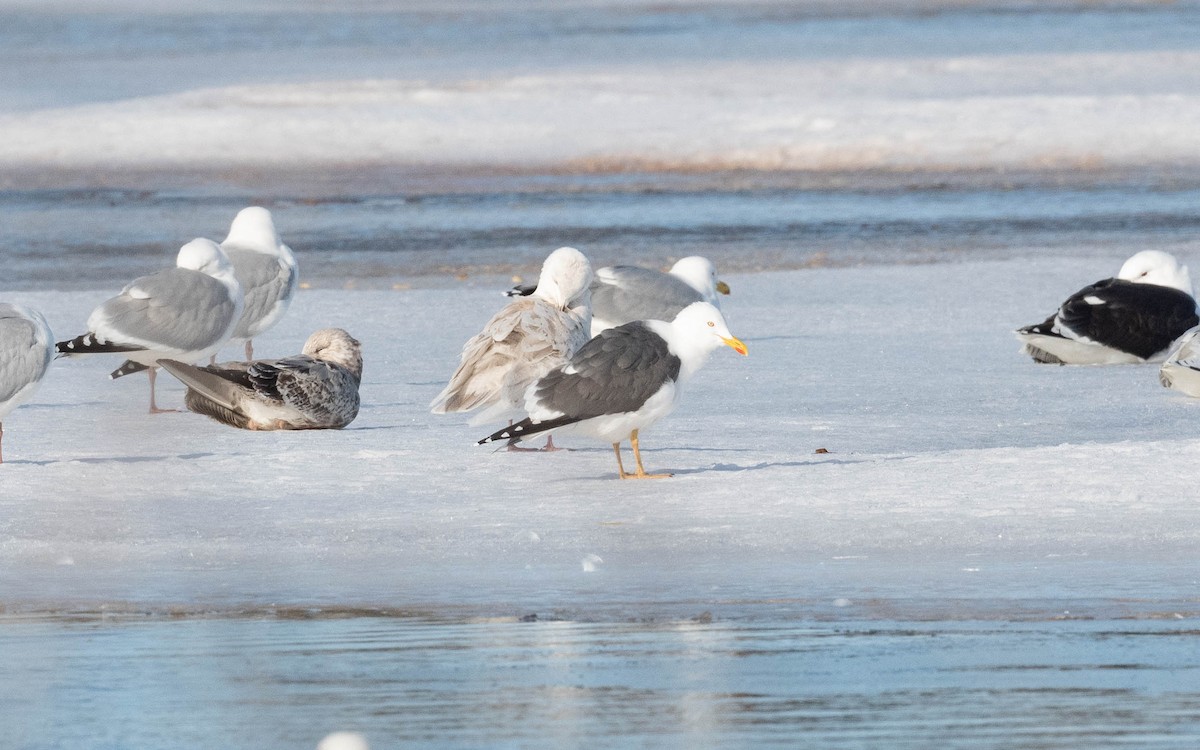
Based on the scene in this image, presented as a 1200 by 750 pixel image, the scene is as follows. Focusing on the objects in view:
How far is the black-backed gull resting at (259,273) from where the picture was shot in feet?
32.2

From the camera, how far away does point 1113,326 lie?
960cm

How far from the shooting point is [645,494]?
21.9ft

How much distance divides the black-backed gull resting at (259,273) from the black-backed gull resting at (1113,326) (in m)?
3.53

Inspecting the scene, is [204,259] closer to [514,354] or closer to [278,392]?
[278,392]

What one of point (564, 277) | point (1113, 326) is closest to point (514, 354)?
point (564, 277)

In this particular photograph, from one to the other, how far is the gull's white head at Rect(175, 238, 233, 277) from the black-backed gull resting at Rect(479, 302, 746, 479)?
2.69 metres

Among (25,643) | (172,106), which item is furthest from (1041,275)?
(172,106)

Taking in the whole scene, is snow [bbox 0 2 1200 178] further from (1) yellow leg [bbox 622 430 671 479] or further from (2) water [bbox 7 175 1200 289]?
(1) yellow leg [bbox 622 430 671 479]

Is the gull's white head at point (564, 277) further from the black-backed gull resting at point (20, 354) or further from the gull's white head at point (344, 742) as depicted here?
the gull's white head at point (344, 742)

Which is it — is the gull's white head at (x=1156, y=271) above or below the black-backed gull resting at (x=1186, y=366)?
above

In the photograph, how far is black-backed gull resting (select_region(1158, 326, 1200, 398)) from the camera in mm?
8453

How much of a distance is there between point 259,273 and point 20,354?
9.33ft

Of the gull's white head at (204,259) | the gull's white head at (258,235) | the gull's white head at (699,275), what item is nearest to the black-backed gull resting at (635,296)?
the gull's white head at (699,275)

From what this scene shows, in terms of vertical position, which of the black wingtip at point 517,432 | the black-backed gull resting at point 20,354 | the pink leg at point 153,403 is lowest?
the pink leg at point 153,403
